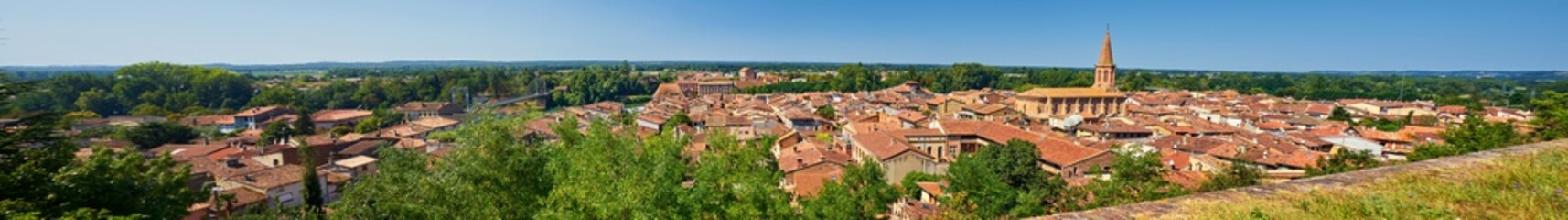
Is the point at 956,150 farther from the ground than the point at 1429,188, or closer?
closer

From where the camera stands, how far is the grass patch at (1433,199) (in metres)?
4.29

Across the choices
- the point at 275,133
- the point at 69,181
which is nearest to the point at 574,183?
the point at 69,181

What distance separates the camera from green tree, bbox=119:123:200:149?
98.0 feet

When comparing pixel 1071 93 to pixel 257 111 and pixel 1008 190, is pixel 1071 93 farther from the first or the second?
pixel 257 111

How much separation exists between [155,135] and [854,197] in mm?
32558

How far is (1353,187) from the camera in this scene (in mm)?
5262

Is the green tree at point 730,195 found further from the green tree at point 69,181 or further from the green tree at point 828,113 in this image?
the green tree at point 828,113

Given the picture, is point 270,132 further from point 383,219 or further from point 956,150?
point 956,150

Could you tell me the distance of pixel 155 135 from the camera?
1204 inches

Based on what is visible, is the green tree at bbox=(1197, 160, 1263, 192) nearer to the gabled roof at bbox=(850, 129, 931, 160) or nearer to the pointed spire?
the gabled roof at bbox=(850, 129, 931, 160)

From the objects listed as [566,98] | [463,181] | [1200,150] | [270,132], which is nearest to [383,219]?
[463,181]

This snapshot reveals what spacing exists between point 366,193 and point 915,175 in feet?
51.7

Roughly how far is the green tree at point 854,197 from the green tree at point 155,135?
100 ft

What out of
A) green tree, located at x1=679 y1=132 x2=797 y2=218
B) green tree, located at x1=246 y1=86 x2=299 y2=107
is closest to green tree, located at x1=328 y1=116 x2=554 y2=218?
green tree, located at x1=679 y1=132 x2=797 y2=218
